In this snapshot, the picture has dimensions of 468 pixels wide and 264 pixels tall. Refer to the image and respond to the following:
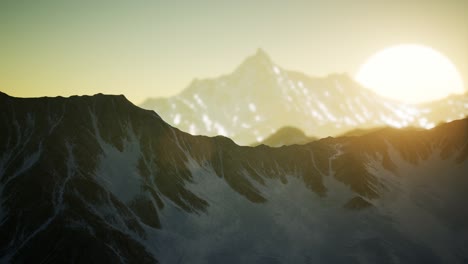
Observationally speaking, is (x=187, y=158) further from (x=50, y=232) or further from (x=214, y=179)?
(x=50, y=232)

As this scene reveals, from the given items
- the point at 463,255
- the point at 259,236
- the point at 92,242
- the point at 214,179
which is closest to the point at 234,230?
the point at 259,236

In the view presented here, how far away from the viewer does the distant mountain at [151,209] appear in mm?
127312

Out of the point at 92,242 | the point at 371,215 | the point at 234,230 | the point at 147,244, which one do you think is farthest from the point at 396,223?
the point at 92,242

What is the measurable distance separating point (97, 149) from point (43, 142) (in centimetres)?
1556

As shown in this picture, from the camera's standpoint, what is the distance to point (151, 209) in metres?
152

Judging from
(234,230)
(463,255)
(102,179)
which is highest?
(102,179)

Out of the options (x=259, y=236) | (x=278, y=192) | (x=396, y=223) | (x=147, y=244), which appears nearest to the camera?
(x=147, y=244)

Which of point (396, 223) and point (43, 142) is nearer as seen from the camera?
point (43, 142)

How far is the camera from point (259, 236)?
535 ft

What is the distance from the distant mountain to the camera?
12731 cm

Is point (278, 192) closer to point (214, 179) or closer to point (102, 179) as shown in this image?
point (214, 179)

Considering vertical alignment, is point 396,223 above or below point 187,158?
below

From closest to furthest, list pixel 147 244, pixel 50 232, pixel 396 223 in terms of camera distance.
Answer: pixel 50 232, pixel 147 244, pixel 396 223

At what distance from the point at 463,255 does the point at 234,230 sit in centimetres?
6800
